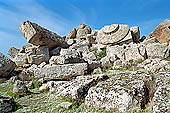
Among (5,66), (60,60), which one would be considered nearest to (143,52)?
(60,60)

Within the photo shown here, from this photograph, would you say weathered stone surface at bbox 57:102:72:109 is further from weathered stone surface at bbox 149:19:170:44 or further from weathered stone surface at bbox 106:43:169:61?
weathered stone surface at bbox 149:19:170:44

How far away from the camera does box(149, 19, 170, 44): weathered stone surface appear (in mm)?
16391

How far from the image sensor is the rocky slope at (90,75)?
644 centimetres

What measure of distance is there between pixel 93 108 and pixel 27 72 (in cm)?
890

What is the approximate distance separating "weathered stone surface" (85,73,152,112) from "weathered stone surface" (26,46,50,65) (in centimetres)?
1145

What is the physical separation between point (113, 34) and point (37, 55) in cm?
796

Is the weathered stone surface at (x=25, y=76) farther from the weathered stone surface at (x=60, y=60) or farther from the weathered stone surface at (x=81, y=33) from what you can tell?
the weathered stone surface at (x=81, y=33)

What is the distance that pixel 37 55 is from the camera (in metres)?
17.8

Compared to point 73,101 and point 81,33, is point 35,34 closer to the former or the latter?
point 81,33

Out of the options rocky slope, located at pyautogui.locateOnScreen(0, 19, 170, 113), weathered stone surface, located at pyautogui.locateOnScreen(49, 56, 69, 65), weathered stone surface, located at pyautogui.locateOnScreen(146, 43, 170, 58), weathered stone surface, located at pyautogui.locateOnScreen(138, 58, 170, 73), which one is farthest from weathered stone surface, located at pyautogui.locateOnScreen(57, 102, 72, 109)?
weathered stone surface, located at pyautogui.locateOnScreen(146, 43, 170, 58)

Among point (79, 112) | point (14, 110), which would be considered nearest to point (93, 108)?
point (79, 112)

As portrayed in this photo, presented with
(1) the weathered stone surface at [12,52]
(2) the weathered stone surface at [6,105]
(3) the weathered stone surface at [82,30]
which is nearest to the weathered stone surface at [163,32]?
(3) the weathered stone surface at [82,30]

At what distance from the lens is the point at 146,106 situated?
20.1ft

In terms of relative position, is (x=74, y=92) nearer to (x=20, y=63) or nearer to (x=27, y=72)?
(x=27, y=72)
